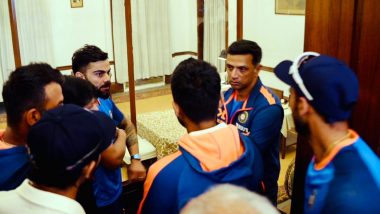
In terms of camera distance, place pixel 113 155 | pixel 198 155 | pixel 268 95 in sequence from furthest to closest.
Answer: pixel 268 95 → pixel 113 155 → pixel 198 155

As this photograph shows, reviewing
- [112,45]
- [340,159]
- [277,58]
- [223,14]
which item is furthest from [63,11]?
[340,159]

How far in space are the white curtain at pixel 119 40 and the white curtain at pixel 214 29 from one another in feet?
4.36

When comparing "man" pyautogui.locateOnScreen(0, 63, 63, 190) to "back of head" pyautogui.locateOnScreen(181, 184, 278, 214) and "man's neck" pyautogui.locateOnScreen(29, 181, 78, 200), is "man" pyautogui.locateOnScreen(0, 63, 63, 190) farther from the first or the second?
"back of head" pyautogui.locateOnScreen(181, 184, 278, 214)

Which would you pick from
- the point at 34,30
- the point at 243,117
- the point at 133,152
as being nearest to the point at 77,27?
the point at 34,30

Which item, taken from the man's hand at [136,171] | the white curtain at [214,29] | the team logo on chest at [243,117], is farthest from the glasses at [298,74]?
the white curtain at [214,29]

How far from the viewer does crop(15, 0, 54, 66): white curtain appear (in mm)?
5602

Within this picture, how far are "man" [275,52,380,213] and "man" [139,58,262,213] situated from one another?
0.23 meters

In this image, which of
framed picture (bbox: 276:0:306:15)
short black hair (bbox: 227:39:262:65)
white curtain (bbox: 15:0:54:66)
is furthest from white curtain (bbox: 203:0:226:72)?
short black hair (bbox: 227:39:262:65)

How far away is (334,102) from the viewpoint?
1.29 meters

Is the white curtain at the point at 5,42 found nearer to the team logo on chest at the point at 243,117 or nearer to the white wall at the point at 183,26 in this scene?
the white wall at the point at 183,26

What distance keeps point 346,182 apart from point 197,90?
2.08ft

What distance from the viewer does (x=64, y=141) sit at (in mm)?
1186

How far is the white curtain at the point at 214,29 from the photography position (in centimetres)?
596

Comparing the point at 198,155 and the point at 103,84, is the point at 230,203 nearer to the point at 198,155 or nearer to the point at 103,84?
the point at 198,155
